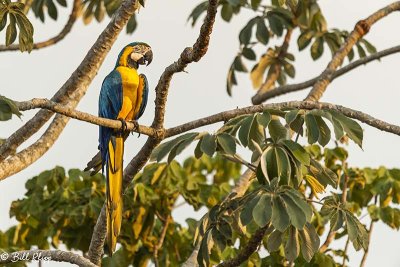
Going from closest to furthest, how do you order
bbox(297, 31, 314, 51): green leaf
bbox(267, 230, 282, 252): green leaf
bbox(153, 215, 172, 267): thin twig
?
bbox(267, 230, 282, 252): green leaf, bbox(153, 215, 172, 267): thin twig, bbox(297, 31, 314, 51): green leaf

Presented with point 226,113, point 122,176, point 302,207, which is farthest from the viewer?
point 122,176

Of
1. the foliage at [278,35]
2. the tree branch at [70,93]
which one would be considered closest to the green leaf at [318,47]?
the foliage at [278,35]

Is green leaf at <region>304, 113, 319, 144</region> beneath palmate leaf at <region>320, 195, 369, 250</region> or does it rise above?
above

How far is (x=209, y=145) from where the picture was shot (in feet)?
15.5

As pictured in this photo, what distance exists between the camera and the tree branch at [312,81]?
22.6ft

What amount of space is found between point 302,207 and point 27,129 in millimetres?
1822

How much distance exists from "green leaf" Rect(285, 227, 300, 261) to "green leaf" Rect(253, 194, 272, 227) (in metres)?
0.50

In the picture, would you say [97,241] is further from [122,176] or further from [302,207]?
[302,207]

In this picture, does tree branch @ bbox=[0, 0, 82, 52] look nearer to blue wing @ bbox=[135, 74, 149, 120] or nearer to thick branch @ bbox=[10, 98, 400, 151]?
blue wing @ bbox=[135, 74, 149, 120]

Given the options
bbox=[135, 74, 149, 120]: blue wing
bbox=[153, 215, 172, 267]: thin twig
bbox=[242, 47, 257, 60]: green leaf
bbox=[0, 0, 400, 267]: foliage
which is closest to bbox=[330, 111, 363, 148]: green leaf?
bbox=[0, 0, 400, 267]: foliage

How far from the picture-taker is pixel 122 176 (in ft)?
18.2

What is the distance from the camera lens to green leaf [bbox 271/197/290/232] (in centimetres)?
445

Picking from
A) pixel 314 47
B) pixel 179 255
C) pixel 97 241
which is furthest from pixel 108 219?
pixel 314 47

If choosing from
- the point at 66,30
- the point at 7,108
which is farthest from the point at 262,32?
the point at 7,108
